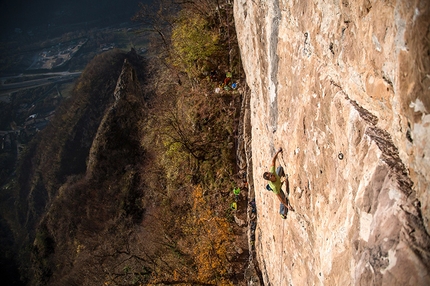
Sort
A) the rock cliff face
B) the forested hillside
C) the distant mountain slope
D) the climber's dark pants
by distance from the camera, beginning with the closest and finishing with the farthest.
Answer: the rock cliff face, the climber's dark pants, the forested hillside, the distant mountain slope

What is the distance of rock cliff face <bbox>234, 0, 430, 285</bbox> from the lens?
2389mm

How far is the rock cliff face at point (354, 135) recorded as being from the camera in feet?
7.84

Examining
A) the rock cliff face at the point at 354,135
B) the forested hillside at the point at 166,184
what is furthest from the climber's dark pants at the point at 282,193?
the forested hillside at the point at 166,184

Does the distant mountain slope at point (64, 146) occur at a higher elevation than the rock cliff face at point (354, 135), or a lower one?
lower

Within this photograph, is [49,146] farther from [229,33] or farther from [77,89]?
[229,33]

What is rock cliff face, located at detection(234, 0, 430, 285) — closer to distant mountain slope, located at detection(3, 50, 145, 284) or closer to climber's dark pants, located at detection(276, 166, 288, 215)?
climber's dark pants, located at detection(276, 166, 288, 215)

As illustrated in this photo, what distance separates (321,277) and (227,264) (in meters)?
11.6

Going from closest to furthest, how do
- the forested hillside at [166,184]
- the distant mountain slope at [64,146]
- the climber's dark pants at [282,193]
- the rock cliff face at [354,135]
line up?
the rock cliff face at [354,135] < the climber's dark pants at [282,193] < the forested hillside at [166,184] < the distant mountain slope at [64,146]

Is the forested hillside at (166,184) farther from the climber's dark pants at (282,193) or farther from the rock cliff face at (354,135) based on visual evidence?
the rock cliff face at (354,135)

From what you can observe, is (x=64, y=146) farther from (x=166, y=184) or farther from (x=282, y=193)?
(x=282, y=193)

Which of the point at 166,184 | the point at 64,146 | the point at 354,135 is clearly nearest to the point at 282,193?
the point at 354,135

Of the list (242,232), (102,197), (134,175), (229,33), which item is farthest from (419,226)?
(102,197)

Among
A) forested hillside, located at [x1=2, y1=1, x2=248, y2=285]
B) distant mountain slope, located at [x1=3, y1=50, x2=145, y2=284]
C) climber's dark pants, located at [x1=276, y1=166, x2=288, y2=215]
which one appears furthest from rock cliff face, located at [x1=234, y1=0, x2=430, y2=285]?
distant mountain slope, located at [x1=3, y1=50, x2=145, y2=284]

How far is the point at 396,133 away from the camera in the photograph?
277 centimetres
